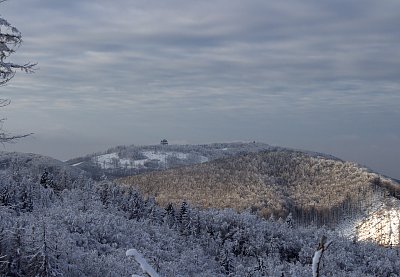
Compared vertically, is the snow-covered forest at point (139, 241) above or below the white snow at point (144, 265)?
below

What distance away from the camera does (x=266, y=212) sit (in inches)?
7156

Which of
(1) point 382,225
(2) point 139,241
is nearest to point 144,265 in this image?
(2) point 139,241

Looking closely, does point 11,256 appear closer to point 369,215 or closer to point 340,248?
point 340,248

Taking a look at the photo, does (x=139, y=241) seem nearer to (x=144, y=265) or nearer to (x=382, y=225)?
(x=144, y=265)

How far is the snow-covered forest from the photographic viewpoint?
24000mm

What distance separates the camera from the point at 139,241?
49031mm

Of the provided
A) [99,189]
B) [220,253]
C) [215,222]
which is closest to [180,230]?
[215,222]

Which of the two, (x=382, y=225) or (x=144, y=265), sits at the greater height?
(x=144, y=265)

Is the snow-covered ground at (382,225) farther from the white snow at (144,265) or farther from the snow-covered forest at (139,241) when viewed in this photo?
the white snow at (144,265)

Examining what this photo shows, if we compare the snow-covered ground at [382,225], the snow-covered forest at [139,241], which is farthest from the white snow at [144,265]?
the snow-covered ground at [382,225]

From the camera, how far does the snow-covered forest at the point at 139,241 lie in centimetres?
2400

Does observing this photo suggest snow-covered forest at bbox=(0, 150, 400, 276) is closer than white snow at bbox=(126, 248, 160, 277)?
No

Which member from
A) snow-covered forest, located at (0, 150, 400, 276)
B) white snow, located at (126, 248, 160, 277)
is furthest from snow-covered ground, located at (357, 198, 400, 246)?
white snow, located at (126, 248, 160, 277)

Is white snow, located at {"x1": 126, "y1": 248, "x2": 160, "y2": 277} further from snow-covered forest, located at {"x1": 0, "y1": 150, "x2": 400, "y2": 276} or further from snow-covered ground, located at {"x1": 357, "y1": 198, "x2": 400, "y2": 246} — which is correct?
snow-covered ground, located at {"x1": 357, "y1": 198, "x2": 400, "y2": 246}
